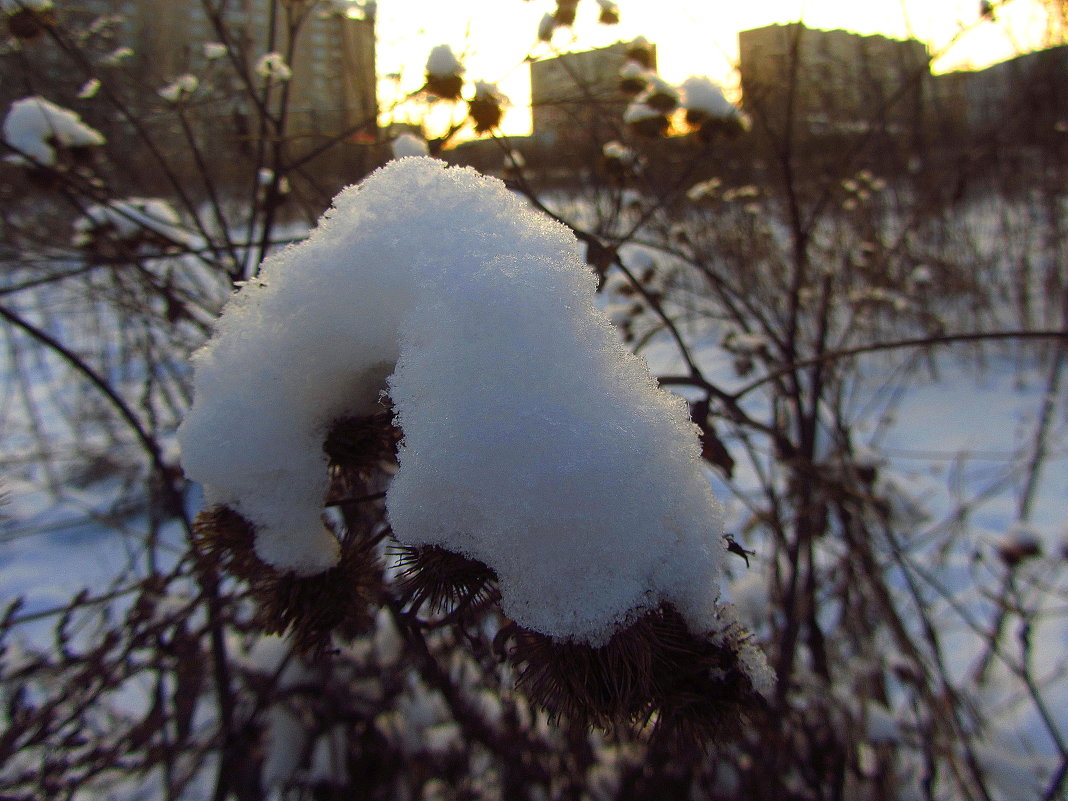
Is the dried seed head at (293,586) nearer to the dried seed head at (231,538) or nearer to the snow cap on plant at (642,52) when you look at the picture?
the dried seed head at (231,538)

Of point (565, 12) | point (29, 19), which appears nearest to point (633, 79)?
point (565, 12)

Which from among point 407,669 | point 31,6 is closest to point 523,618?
point 407,669

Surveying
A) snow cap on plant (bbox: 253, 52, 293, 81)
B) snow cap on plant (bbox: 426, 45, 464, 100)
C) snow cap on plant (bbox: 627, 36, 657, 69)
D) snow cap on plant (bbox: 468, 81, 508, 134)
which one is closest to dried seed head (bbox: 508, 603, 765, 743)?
snow cap on plant (bbox: 468, 81, 508, 134)

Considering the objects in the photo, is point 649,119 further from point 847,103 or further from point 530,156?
point 847,103

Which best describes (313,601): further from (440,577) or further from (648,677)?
(648,677)

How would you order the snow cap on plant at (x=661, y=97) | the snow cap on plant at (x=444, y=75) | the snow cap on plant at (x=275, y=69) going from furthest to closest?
the snow cap on plant at (x=661, y=97) < the snow cap on plant at (x=275, y=69) < the snow cap on plant at (x=444, y=75)

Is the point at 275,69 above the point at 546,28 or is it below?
below

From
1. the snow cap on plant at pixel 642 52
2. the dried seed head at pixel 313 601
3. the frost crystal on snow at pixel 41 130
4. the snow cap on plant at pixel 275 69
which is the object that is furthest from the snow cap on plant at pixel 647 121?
the dried seed head at pixel 313 601

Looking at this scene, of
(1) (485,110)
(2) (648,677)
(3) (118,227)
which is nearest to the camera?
(2) (648,677)
